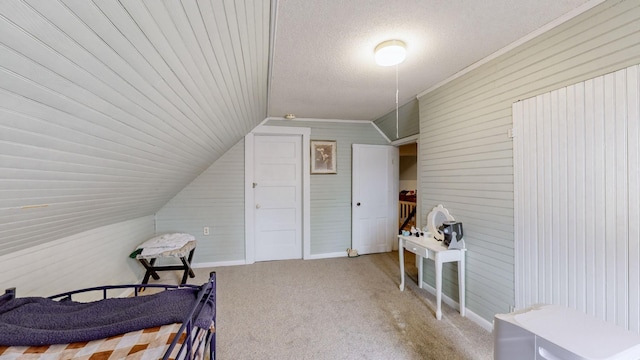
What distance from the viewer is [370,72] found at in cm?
227

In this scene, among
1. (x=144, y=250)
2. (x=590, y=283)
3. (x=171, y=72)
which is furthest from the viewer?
(x=144, y=250)

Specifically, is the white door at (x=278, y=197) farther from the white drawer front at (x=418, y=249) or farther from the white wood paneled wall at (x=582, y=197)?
the white wood paneled wall at (x=582, y=197)

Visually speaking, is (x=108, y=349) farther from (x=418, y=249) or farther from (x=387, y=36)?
(x=418, y=249)

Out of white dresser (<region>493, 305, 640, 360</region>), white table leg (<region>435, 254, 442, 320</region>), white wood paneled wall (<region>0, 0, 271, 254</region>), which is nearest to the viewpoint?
white wood paneled wall (<region>0, 0, 271, 254</region>)

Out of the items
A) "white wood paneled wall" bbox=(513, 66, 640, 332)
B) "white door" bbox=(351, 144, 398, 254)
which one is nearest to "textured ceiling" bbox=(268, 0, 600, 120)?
"white wood paneled wall" bbox=(513, 66, 640, 332)

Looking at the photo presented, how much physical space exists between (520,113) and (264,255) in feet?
11.6

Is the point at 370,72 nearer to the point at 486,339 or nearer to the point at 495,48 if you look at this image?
the point at 495,48

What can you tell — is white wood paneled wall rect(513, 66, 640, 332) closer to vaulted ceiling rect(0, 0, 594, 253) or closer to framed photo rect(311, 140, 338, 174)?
vaulted ceiling rect(0, 0, 594, 253)

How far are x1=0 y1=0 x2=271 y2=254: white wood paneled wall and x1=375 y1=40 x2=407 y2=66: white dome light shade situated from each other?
79 centimetres

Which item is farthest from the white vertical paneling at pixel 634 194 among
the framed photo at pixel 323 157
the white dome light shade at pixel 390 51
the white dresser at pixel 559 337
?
→ the framed photo at pixel 323 157

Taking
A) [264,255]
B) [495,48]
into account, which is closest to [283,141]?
[264,255]

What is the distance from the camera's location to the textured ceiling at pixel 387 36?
4.65 feet

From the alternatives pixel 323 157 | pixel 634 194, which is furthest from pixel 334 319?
pixel 323 157

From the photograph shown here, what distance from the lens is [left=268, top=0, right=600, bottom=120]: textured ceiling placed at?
1.42 m
